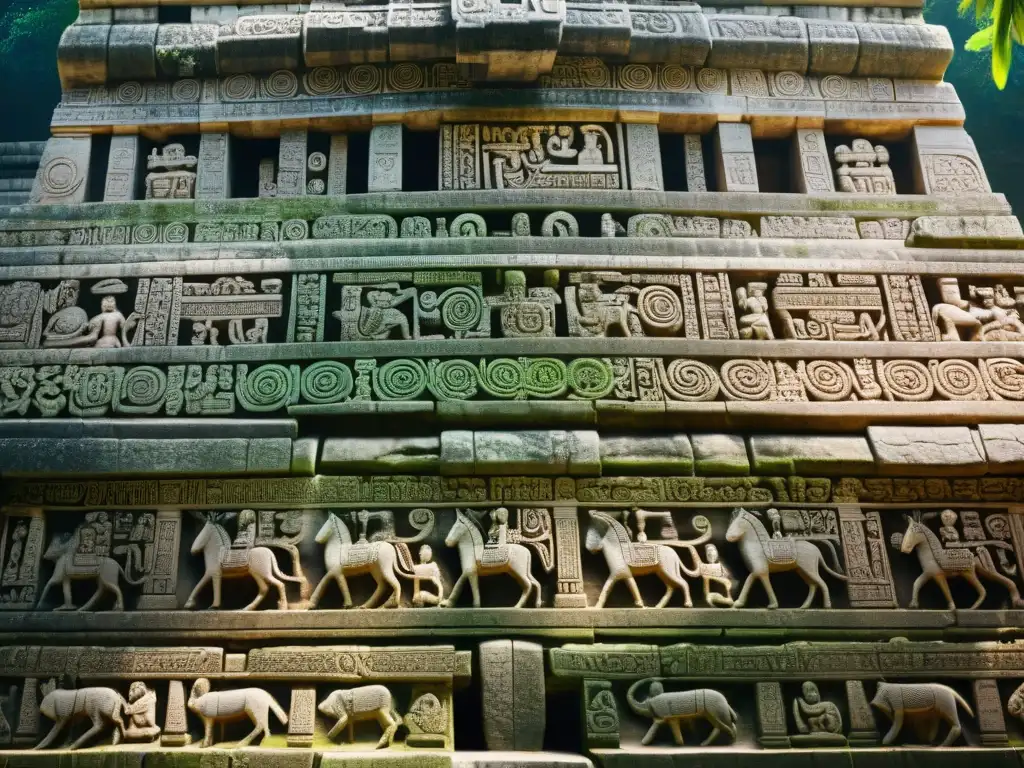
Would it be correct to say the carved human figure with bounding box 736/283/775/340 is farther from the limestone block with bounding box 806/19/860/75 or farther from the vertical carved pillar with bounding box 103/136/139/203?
the vertical carved pillar with bounding box 103/136/139/203

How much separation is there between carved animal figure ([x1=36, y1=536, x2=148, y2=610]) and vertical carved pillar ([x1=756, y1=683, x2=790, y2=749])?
3.82 m

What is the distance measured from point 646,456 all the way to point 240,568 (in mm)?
2676

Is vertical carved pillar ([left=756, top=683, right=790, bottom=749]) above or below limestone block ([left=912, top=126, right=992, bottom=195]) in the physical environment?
below

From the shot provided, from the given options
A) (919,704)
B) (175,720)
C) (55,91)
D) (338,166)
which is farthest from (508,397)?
(55,91)

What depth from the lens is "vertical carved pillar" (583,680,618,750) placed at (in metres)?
5.98

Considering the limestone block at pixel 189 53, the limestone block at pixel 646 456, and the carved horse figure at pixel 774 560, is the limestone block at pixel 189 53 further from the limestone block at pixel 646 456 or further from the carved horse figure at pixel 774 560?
the carved horse figure at pixel 774 560

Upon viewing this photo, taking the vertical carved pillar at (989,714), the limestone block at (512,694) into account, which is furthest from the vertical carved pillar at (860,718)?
the limestone block at (512,694)

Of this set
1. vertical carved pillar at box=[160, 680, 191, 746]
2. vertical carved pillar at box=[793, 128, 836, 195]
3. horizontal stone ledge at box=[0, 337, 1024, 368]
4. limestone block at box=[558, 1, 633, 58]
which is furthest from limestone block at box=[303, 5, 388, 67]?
vertical carved pillar at box=[160, 680, 191, 746]

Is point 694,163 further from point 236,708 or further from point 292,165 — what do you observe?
point 236,708

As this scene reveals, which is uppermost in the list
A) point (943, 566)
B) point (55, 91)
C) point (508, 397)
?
point (55, 91)

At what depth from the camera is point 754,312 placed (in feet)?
24.6

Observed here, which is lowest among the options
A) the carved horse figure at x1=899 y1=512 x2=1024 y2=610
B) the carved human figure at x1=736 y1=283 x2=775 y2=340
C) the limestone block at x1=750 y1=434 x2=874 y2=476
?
the carved horse figure at x1=899 y1=512 x2=1024 y2=610

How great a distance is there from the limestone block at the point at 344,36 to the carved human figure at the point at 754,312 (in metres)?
3.59

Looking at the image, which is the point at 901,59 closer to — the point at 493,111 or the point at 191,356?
the point at 493,111
